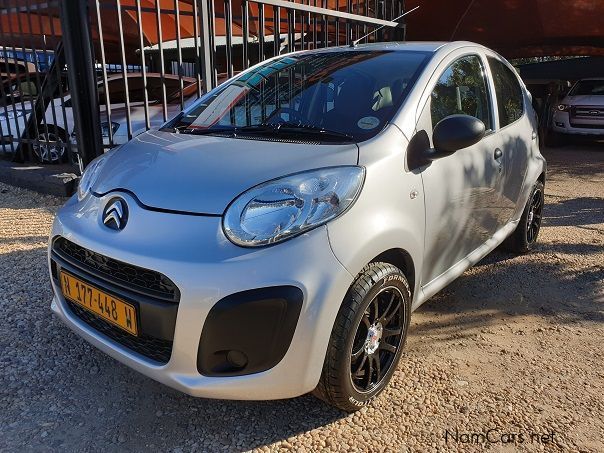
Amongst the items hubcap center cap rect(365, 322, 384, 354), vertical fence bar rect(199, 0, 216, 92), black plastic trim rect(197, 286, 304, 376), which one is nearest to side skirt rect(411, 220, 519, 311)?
hubcap center cap rect(365, 322, 384, 354)

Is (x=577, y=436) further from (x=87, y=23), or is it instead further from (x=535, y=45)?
(x=535, y=45)

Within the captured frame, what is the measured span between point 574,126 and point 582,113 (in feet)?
1.05

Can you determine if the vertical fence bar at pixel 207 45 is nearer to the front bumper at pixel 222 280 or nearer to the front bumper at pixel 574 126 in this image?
the front bumper at pixel 222 280

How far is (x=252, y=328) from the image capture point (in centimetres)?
191

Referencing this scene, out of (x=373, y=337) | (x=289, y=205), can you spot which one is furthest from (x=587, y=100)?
(x=289, y=205)

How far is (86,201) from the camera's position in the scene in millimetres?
2420

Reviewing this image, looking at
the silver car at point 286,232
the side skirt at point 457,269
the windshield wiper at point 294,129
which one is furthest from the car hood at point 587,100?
the windshield wiper at point 294,129

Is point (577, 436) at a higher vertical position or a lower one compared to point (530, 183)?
lower

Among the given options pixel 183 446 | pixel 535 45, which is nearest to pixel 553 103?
pixel 535 45

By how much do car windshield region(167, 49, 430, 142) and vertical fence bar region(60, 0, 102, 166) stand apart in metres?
2.57

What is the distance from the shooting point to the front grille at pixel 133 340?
79.4 inches

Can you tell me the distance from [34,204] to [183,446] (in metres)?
4.16

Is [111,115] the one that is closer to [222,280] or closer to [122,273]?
[122,273]

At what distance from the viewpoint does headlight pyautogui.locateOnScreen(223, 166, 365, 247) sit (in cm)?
199
